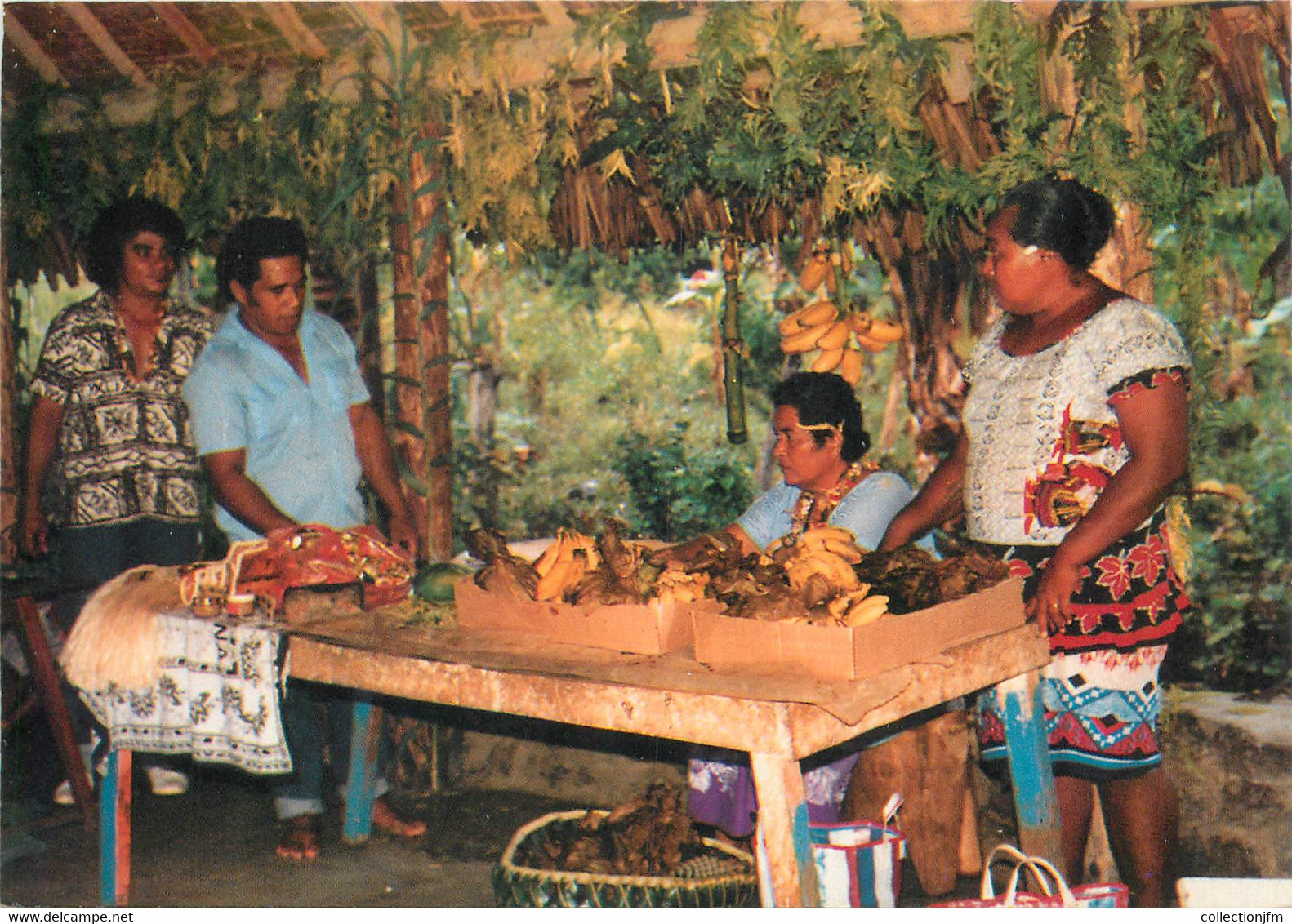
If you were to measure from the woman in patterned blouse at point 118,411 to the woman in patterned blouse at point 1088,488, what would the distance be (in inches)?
121

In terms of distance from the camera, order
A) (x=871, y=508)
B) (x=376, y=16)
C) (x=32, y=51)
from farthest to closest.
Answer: (x=32, y=51) → (x=376, y=16) → (x=871, y=508)

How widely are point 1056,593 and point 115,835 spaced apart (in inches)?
100

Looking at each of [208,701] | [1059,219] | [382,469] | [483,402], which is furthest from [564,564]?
[483,402]

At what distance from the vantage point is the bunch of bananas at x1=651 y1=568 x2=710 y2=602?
291 cm

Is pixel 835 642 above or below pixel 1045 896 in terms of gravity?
above

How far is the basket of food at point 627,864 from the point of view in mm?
3084

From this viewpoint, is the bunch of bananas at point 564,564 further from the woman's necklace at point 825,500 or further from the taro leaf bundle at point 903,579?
the woman's necklace at point 825,500

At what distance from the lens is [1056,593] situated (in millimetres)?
3092

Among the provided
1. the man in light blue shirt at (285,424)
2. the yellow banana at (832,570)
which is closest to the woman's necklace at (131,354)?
the man in light blue shirt at (285,424)

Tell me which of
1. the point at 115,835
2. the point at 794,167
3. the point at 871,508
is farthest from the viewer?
the point at 794,167

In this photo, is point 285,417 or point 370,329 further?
point 370,329

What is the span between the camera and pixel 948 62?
158 inches

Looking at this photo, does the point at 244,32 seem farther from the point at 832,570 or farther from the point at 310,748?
the point at 832,570

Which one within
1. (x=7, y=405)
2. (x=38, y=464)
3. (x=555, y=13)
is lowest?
(x=38, y=464)
